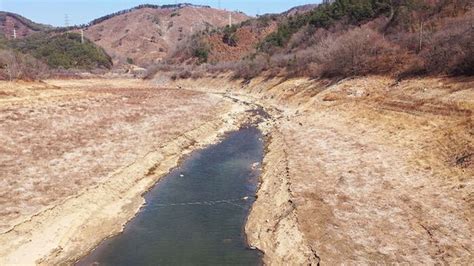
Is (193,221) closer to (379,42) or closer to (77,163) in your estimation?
Result: (77,163)

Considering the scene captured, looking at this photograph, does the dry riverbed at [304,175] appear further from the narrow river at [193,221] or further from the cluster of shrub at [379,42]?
the cluster of shrub at [379,42]

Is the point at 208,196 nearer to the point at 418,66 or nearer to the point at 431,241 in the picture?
the point at 431,241

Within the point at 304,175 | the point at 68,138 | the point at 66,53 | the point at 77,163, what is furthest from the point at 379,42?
the point at 66,53

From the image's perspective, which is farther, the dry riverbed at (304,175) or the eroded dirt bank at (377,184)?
the dry riverbed at (304,175)

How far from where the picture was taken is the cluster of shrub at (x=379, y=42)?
1422 inches

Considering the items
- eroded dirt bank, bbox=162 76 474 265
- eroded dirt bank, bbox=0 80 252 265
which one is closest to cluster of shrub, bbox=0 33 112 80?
eroded dirt bank, bbox=0 80 252 265

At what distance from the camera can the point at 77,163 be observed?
24.1 m

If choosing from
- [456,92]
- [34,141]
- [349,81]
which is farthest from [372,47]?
[34,141]

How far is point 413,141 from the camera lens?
2400 centimetres

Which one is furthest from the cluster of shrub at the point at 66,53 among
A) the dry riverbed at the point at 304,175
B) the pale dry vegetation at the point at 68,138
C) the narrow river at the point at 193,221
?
the narrow river at the point at 193,221

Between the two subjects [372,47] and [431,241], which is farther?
[372,47]

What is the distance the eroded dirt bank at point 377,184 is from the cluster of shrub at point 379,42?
3.26 meters

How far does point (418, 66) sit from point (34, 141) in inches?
1266

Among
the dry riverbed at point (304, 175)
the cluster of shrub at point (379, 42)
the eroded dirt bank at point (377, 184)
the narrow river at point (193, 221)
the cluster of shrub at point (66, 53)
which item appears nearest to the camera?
the eroded dirt bank at point (377, 184)
